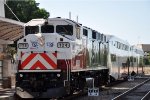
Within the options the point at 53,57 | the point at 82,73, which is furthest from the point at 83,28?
the point at 53,57

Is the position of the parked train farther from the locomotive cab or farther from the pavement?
the pavement

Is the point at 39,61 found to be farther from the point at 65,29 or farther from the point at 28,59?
the point at 65,29

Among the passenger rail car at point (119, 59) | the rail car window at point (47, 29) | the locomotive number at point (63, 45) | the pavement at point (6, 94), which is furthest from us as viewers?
the passenger rail car at point (119, 59)

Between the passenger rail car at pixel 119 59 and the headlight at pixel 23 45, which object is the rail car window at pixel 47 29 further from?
the passenger rail car at pixel 119 59

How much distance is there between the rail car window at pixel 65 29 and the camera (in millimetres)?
17339

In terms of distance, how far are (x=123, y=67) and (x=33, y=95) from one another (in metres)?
19.3

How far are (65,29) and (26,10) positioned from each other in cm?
4532

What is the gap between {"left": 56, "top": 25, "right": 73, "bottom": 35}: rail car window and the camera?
17.3 m

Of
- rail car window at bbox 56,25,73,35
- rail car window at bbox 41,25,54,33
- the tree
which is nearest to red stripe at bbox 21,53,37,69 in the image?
rail car window at bbox 41,25,54,33

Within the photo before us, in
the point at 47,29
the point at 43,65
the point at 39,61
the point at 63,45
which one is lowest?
the point at 43,65

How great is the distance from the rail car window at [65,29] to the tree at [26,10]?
4278cm

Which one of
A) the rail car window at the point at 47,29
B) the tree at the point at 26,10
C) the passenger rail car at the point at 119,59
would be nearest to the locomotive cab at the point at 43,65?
the rail car window at the point at 47,29

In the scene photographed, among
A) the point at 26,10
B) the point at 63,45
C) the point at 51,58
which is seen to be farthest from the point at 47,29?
the point at 26,10

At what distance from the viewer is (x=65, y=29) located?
17422 millimetres
